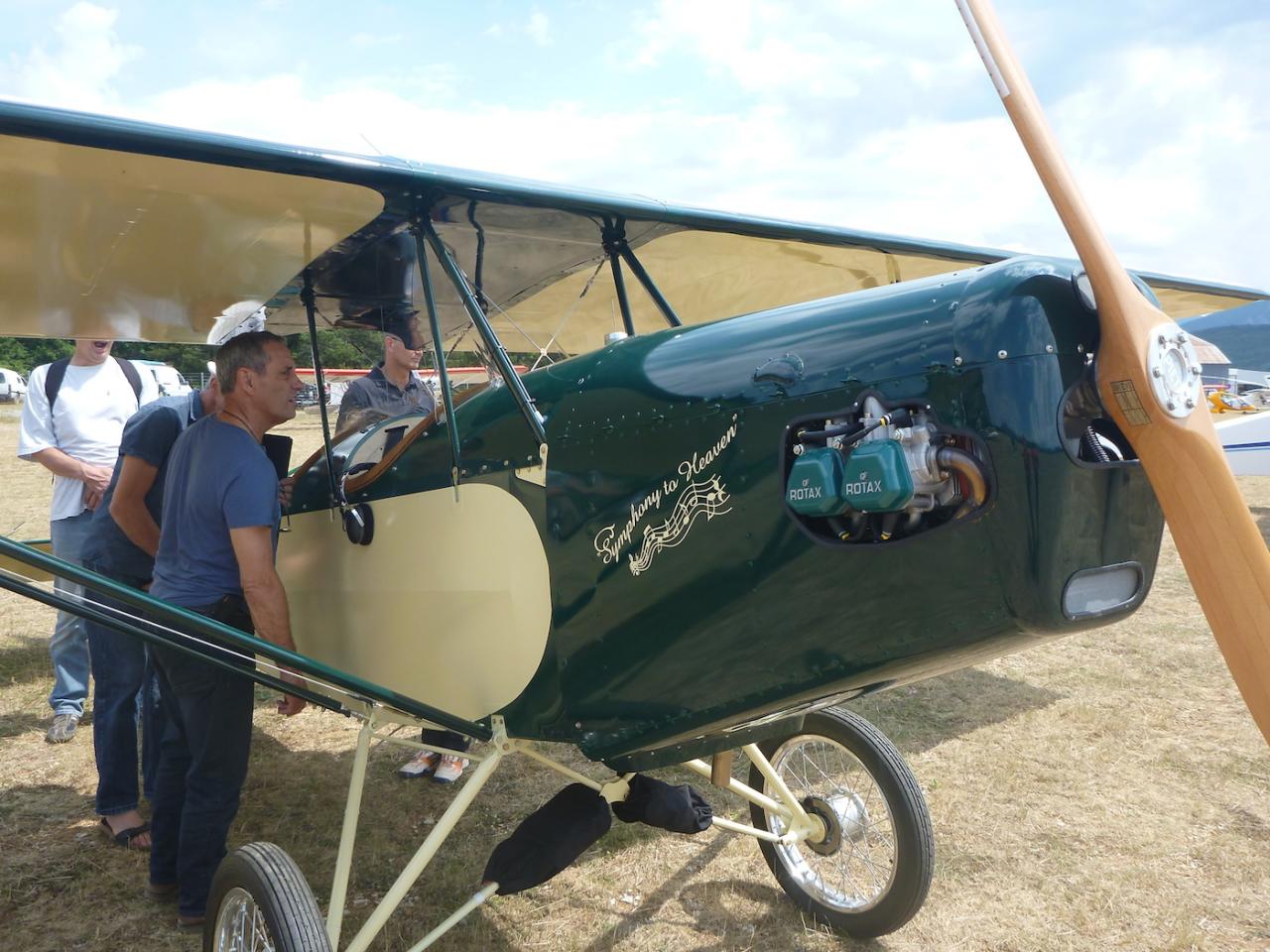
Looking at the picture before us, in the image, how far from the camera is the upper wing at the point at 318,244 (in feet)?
8.28

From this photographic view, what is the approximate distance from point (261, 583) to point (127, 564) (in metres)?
1.30

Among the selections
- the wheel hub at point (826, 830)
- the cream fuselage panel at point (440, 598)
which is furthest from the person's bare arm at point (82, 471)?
the wheel hub at point (826, 830)

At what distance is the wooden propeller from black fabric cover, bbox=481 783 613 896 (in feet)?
5.48

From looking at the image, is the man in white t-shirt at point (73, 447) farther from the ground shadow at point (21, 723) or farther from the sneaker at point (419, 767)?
the sneaker at point (419, 767)

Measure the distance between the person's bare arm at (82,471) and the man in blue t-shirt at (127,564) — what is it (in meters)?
0.63

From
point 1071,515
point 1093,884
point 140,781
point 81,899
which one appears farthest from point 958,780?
point 140,781

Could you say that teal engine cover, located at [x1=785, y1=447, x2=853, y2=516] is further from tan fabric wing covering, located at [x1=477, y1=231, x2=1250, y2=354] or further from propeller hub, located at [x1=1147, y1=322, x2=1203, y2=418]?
tan fabric wing covering, located at [x1=477, y1=231, x2=1250, y2=354]

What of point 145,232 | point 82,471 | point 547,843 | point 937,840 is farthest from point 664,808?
point 82,471

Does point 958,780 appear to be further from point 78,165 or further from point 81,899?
point 78,165

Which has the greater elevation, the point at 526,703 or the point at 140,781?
the point at 526,703

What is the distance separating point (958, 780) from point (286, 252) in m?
3.41

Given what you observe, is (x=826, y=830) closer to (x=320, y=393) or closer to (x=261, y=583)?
(x=261, y=583)

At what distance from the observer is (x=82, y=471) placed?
437cm

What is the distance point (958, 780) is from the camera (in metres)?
4.07
